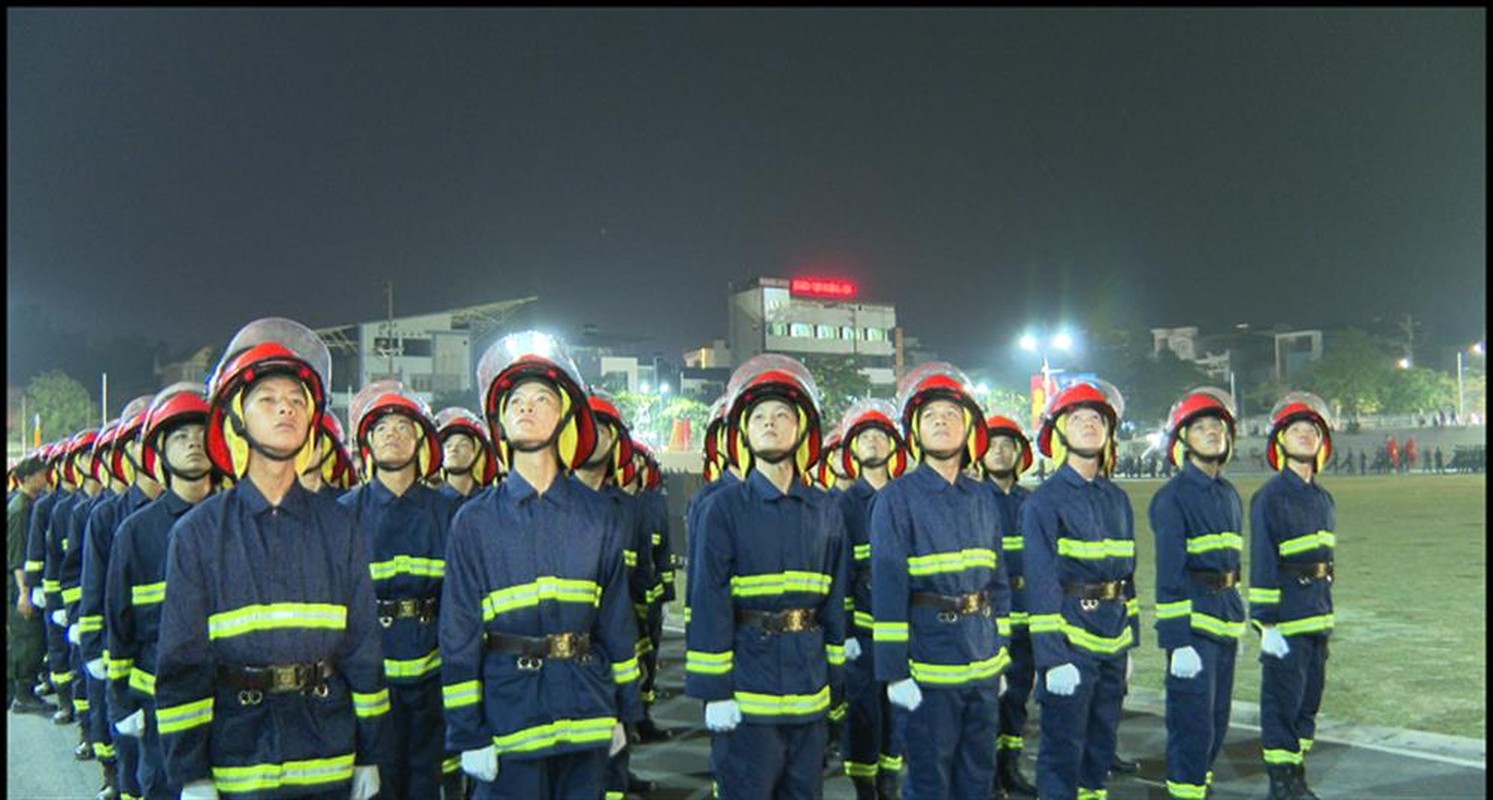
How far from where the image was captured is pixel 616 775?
237 inches

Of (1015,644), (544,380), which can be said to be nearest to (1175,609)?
(1015,644)

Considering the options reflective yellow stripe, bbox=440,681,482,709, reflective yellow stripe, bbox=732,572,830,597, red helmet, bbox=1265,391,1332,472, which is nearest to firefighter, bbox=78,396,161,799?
reflective yellow stripe, bbox=440,681,482,709

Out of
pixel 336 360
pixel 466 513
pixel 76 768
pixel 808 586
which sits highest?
pixel 336 360

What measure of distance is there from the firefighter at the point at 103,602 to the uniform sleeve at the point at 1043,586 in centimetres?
479

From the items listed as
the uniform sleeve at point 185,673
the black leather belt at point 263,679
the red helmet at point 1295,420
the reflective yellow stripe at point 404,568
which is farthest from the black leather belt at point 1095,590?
the uniform sleeve at point 185,673

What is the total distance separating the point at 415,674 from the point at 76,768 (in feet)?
13.9

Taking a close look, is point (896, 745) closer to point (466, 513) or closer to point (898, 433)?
→ point (898, 433)

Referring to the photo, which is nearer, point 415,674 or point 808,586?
point 808,586

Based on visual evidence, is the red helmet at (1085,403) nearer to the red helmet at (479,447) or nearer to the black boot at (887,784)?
the black boot at (887,784)

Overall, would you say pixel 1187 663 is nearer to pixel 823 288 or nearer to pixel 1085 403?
pixel 1085 403

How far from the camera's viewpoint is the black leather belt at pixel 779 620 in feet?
16.6

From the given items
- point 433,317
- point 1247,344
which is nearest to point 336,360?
point 433,317

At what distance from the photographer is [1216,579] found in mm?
6621

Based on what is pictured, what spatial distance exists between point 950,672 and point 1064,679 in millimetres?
802
